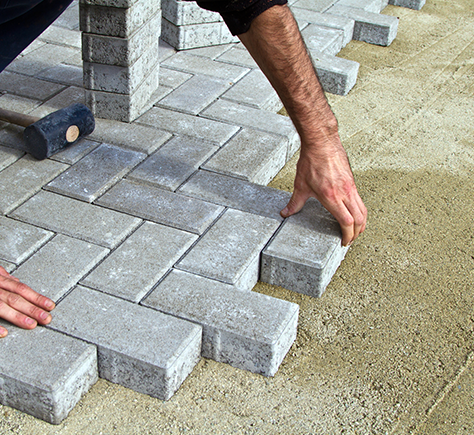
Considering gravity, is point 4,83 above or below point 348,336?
above

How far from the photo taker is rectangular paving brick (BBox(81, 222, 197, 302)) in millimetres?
2582

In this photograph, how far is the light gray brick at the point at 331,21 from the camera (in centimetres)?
561

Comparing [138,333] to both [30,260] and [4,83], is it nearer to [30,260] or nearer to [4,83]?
[30,260]

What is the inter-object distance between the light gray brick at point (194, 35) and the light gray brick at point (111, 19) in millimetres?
1251

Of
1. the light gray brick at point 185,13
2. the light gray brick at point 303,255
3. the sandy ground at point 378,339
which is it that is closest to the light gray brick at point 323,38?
the light gray brick at point 185,13

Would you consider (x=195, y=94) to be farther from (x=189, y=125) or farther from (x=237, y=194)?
(x=237, y=194)

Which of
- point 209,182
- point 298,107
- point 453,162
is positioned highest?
point 298,107

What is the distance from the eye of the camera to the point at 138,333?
2.36 meters

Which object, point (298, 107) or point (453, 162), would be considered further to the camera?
point (453, 162)

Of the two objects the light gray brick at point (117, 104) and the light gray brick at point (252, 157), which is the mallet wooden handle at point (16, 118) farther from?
the light gray brick at point (252, 157)

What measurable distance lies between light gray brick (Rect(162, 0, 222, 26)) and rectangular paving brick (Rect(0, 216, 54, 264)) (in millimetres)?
2523

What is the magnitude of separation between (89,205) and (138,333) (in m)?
0.97

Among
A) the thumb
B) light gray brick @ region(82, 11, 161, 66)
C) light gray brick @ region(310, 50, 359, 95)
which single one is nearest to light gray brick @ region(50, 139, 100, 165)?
light gray brick @ region(82, 11, 161, 66)

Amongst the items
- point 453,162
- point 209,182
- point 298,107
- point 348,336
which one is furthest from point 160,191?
point 453,162
